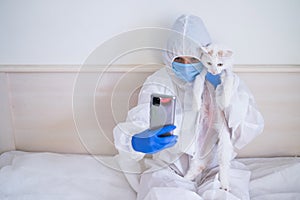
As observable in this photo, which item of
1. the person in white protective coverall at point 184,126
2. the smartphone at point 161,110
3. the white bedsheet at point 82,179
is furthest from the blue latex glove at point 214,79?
the white bedsheet at point 82,179

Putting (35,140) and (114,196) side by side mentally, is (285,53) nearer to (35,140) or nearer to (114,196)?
(114,196)

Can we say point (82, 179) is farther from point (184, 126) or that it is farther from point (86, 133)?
point (184, 126)

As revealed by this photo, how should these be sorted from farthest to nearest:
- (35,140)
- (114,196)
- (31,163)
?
(35,140)
(31,163)
(114,196)

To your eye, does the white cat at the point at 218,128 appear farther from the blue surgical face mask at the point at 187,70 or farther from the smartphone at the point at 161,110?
the smartphone at the point at 161,110

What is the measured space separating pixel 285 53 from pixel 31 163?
107 centimetres

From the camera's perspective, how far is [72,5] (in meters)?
1.04

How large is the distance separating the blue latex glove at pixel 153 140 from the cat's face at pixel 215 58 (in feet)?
0.79

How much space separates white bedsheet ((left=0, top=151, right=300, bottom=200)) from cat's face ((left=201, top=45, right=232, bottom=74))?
1.38 feet

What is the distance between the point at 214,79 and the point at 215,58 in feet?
0.27

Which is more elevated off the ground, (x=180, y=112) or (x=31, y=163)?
(x=180, y=112)

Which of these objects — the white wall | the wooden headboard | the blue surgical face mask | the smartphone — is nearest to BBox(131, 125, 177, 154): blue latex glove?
the smartphone

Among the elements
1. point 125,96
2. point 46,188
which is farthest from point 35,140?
point 125,96

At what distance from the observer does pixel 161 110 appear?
0.64 m

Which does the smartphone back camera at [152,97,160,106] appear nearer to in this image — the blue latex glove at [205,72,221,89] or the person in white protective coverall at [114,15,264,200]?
the person in white protective coverall at [114,15,264,200]
